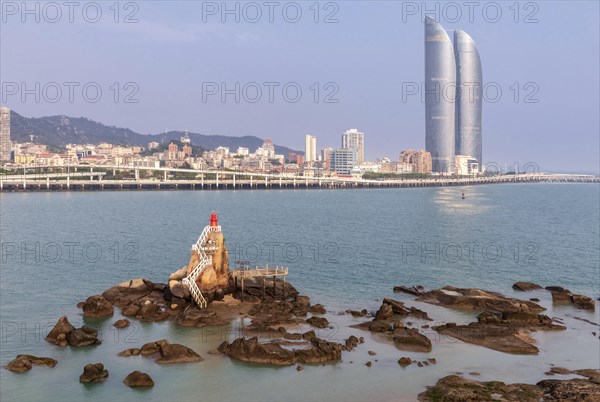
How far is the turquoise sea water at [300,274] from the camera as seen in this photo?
26.2 meters

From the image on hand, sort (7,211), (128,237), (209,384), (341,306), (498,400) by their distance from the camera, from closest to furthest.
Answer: (498,400)
(209,384)
(341,306)
(128,237)
(7,211)

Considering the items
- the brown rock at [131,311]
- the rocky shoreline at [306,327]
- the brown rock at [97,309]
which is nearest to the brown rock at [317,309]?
the rocky shoreline at [306,327]

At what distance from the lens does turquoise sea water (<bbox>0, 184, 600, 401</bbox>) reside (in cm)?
2622

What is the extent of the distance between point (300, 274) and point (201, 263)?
13.9 m

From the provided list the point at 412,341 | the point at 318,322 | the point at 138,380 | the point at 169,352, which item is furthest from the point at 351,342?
the point at 138,380

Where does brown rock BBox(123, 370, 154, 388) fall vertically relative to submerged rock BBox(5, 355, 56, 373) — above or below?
below

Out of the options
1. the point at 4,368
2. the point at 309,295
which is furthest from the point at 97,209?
the point at 4,368

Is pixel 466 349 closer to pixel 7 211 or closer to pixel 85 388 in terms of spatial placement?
pixel 85 388

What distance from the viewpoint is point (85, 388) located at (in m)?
25.1

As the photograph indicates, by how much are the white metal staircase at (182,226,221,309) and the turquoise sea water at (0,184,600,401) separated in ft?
9.41

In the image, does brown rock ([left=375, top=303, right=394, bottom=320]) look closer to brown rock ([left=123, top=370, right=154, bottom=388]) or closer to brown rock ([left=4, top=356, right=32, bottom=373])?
brown rock ([left=123, top=370, right=154, bottom=388])

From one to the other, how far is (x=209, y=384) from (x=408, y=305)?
57.0 feet

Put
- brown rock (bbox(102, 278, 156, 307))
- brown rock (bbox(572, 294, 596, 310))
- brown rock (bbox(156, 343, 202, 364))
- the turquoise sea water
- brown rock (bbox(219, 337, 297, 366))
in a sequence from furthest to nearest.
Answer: brown rock (bbox(572, 294, 596, 310)) < brown rock (bbox(102, 278, 156, 307)) < brown rock (bbox(219, 337, 297, 366)) < brown rock (bbox(156, 343, 202, 364)) < the turquoise sea water

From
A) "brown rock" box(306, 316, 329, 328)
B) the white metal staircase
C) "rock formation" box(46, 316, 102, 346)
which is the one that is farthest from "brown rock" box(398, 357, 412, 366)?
"rock formation" box(46, 316, 102, 346)
